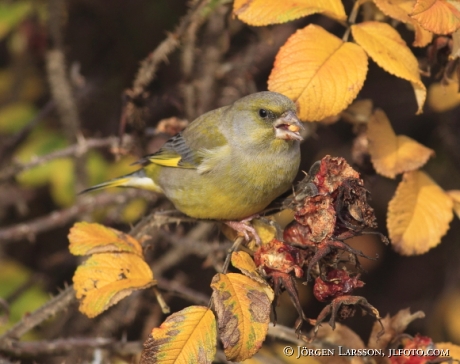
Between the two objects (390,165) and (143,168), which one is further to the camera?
(143,168)

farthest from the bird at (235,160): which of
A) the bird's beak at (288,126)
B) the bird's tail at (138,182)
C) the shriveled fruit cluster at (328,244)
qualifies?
the shriveled fruit cluster at (328,244)

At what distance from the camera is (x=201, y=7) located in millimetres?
2631

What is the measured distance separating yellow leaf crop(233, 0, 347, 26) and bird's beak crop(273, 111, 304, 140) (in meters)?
0.37

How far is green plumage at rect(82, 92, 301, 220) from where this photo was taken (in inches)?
97.9

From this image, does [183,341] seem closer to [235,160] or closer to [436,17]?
[235,160]

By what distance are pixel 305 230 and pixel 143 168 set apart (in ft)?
4.81

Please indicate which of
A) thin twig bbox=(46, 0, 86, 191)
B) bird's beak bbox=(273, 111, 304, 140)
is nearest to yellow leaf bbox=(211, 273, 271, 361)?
bird's beak bbox=(273, 111, 304, 140)

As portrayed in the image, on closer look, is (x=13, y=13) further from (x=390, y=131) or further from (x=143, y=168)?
(x=390, y=131)

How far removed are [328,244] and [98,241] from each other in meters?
0.88

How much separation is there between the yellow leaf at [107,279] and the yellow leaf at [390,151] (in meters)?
0.96

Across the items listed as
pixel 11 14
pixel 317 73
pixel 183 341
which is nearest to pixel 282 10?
pixel 317 73

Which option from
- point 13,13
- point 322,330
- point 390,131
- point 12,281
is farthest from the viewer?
point 12,281

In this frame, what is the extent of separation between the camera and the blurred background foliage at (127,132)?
11.9 ft

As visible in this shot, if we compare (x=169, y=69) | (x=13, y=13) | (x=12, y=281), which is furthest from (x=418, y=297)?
(x=13, y=13)
